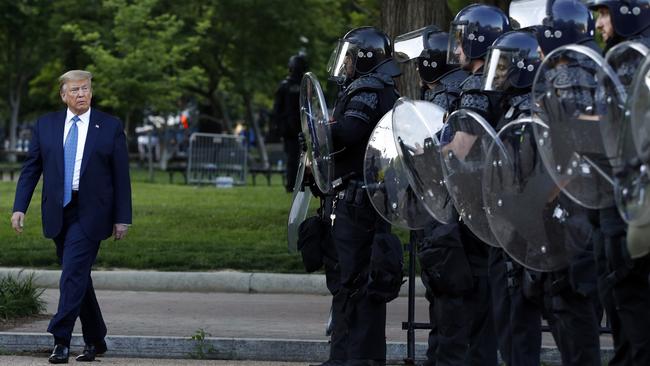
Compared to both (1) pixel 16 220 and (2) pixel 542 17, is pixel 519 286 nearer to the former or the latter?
(2) pixel 542 17

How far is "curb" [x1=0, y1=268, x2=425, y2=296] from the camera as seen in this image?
1270cm

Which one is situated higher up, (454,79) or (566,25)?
(566,25)

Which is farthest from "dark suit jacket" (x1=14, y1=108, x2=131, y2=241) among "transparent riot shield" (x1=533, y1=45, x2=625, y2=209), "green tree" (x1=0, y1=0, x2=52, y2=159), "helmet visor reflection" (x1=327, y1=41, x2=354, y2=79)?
"green tree" (x1=0, y1=0, x2=52, y2=159)

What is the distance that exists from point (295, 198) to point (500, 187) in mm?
2792

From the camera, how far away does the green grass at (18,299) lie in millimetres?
9938

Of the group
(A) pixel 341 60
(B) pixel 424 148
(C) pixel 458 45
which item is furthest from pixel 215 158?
(B) pixel 424 148

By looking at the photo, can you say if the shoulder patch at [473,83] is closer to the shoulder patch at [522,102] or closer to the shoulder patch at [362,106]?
the shoulder patch at [522,102]

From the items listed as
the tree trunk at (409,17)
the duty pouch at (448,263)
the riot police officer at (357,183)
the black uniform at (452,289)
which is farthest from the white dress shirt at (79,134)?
the tree trunk at (409,17)

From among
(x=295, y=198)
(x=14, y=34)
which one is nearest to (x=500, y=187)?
(x=295, y=198)

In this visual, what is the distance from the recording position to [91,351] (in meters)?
8.66

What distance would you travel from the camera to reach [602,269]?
583cm

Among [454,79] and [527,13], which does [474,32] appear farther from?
[454,79]

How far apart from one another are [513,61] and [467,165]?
1.75 ft

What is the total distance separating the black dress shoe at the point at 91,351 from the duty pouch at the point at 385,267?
6.49ft
